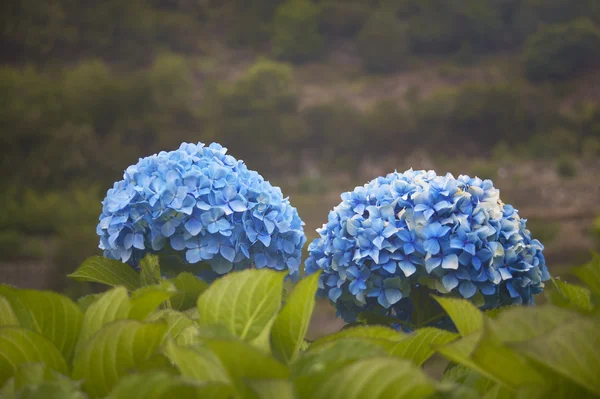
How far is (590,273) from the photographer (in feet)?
1.97

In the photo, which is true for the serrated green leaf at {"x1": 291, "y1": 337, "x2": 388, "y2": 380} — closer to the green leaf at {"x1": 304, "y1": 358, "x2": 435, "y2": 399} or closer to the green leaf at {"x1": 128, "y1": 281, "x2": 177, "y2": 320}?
the green leaf at {"x1": 304, "y1": 358, "x2": 435, "y2": 399}

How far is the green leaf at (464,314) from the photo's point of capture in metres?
0.67

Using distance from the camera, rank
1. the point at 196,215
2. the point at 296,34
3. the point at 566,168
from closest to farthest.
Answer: the point at 196,215 < the point at 566,168 < the point at 296,34

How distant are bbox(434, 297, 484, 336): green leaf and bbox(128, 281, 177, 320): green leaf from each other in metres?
0.32

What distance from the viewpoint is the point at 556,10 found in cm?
819

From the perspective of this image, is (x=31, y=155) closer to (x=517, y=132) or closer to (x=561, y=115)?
(x=517, y=132)

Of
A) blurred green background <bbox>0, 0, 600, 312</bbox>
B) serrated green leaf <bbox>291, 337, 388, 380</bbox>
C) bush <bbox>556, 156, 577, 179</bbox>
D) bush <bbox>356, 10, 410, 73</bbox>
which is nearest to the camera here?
serrated green leaf <bbox>291, 337, 388, 380</bbox>

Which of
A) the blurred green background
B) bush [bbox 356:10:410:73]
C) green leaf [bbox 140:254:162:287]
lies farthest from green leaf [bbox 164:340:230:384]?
bush [bbox 356:10:410:73]

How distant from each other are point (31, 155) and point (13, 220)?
1059 millimetres

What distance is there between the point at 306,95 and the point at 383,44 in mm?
1383

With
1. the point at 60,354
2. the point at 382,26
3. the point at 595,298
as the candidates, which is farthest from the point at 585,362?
the point at 382,26

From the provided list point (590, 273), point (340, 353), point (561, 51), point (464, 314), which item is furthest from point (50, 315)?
point (561, 51)

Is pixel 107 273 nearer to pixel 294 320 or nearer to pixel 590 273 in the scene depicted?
pixel 294 320

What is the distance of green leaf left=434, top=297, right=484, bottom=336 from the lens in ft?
A: 2.20
